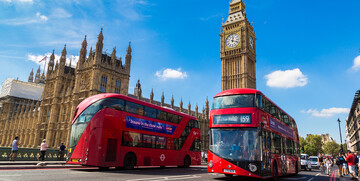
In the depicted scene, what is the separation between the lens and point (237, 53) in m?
70.8

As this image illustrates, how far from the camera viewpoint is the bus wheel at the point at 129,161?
13.8 m

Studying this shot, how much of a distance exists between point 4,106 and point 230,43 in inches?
3203

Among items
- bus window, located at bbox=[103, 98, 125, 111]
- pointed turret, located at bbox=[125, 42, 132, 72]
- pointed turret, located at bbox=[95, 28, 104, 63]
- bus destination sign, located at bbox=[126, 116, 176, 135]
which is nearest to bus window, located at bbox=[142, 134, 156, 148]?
bus destination sign, located at bbox=[126, 116, 176, 135]

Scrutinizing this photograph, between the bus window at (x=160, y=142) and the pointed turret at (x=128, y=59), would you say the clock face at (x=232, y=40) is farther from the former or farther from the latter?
the bus window at (x=160, y=142)

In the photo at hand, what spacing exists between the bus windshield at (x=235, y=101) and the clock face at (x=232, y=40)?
63343 millimetres

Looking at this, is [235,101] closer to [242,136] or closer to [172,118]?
[242,136]

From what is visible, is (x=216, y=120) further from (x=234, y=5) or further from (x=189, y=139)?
(x=234, y=5)

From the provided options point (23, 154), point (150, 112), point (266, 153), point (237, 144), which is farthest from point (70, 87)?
point (266, 153)

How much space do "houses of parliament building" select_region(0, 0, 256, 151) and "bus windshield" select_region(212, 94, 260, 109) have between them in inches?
832

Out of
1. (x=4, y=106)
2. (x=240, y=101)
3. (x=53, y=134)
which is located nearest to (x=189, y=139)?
(x=240, y=101)

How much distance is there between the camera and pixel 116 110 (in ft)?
44.0

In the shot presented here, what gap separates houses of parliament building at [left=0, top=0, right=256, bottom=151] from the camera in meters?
47.1

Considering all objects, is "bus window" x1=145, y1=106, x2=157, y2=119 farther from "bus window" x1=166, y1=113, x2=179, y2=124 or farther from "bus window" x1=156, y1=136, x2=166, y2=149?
"bus window" x1=156, y1=136, x2=166, y2=149

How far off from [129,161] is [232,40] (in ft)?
213
